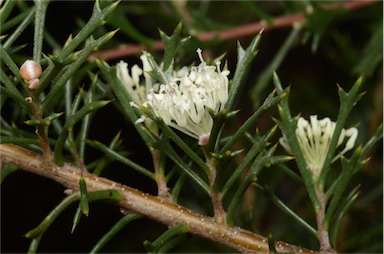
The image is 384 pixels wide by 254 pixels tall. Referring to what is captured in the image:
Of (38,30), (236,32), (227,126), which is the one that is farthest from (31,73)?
(227,126)

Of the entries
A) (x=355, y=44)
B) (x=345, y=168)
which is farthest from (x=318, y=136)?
(x=355, y=44)

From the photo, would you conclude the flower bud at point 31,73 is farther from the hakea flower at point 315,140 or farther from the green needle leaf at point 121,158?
the hakea flower at point 315,140

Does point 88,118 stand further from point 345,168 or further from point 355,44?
point 355,44

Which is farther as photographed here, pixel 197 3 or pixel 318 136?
pixel 197 3

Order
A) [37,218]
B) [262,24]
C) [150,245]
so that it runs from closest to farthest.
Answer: [150,245]
[262,24]
[37,218]

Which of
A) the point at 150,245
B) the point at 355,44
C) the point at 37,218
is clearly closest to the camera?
the point at 150,245

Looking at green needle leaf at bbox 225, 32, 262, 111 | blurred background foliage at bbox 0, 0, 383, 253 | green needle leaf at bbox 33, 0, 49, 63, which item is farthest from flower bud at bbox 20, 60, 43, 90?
blurred background foliage at bbox 0, 0, 383, 253
